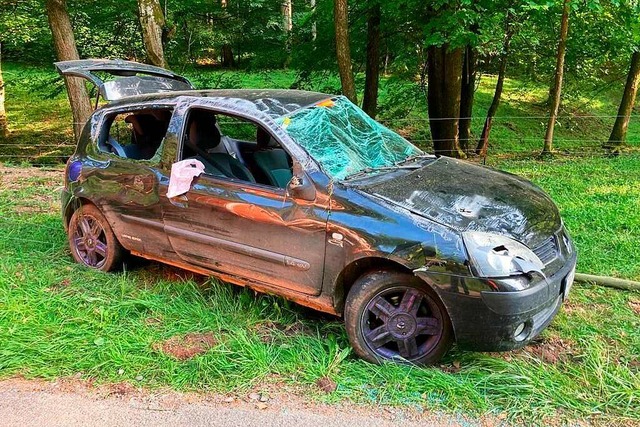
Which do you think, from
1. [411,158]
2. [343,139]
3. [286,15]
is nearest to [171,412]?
[343,139]

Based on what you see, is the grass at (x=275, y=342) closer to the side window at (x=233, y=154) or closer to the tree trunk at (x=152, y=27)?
the side window at (x=233, y=154)

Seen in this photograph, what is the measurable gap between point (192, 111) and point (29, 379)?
230 centimetres

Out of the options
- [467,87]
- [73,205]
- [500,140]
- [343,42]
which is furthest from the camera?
[500,140]

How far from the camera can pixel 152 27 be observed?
8.04m

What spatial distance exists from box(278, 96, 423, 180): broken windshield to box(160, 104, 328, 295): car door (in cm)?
31

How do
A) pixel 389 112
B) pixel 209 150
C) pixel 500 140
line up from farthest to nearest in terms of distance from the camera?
1. pixel 500 140
2. pixel 389 112
3. pixel 209 150

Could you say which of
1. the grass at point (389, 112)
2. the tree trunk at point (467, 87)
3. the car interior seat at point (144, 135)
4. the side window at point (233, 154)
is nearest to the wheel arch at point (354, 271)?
the side window at point (233, 154)

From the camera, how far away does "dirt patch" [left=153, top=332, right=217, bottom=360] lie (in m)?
3.41

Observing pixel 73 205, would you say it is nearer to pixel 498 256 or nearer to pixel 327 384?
pixel 327 384

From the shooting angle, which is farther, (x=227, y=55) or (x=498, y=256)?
(x=227, y=55)

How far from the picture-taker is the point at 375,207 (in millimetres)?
3186

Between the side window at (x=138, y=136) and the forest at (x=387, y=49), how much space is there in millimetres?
3575

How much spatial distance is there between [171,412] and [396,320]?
1.47m

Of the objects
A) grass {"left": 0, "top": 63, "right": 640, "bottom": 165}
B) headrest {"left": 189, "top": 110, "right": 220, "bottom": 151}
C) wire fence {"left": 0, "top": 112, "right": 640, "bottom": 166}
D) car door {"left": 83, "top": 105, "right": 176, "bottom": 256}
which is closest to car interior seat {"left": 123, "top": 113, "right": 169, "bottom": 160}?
car door {"left": 83, "top": 105, "right": 176, "bottom": 256}
